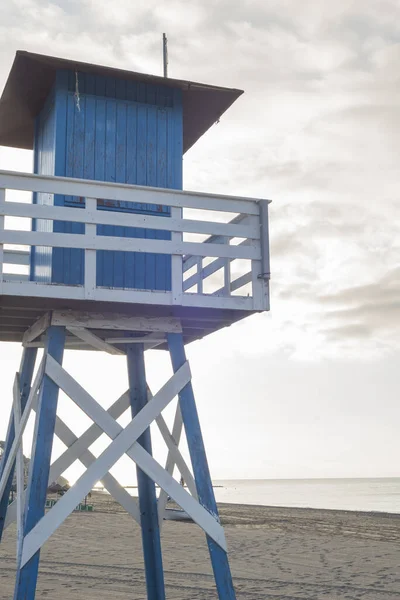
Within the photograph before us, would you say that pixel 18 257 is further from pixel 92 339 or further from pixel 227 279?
pixel 227 279

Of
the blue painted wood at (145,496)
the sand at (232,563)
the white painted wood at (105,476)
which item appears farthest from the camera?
the sand at (232,563)

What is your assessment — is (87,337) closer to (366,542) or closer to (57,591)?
(57,591)

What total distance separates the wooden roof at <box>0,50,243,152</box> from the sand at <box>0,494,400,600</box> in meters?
6.75

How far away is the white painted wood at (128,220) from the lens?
7.88 metres

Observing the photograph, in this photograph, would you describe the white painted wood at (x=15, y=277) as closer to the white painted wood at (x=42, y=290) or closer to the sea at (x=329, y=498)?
the white painted wood at (x=42, y=290)

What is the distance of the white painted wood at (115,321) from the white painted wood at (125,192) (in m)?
1.36

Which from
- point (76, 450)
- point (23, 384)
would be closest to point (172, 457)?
point (76, 450)

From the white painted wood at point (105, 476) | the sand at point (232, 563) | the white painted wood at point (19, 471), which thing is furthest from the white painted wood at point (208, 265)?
the sand at point (232, 563)

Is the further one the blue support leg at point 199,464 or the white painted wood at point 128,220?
the blue support leg at point 199,464

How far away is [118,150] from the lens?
30.7 ft

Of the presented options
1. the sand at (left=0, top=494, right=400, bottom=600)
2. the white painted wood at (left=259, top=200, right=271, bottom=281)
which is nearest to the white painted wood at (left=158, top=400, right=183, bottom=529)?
the sand at (left=0, top=494, right=400, bottom=600)

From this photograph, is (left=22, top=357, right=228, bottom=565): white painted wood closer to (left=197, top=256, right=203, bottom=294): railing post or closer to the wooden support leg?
the wooden support leg

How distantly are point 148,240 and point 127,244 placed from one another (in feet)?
0.85

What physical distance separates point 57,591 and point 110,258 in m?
5.58
